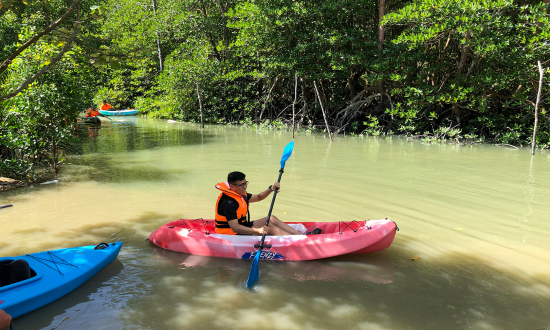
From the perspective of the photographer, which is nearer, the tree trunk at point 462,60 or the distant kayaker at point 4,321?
the distant kayaker at point 4,321

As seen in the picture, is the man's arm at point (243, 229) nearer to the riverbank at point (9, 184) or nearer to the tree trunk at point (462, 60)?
the riverbank at point (9, 184)

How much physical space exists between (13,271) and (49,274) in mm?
259

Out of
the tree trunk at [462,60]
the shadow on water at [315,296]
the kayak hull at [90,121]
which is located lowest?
the shadow on water at [315,296]

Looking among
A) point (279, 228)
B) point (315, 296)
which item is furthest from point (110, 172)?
point (315, 296)

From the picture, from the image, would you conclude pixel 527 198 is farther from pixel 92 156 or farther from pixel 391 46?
pixel 92 156

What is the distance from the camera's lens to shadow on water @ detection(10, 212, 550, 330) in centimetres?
299

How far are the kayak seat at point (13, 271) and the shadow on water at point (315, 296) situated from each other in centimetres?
32

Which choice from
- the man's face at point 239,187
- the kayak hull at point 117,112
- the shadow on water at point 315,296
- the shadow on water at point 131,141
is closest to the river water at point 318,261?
the shadow on water at point 315,296

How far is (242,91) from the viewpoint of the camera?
19734mm

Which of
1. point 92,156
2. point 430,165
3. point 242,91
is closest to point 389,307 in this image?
point 430,165

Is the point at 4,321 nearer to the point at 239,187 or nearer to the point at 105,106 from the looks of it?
the point at 239,187

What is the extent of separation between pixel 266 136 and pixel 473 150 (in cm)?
676

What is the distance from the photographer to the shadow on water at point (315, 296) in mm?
2988

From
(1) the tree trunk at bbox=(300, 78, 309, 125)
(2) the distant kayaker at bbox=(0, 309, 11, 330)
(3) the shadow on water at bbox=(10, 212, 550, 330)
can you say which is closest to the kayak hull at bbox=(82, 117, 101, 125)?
(1) the tree trunk at bbox=(300, 78, 309, 125)
